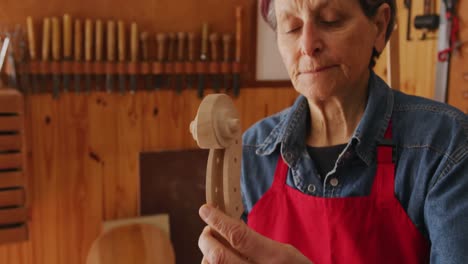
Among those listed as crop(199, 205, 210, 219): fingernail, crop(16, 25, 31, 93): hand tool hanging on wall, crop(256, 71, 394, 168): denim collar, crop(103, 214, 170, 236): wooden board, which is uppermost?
crop(16, 25, 31, 93): hand tool hanging on wall

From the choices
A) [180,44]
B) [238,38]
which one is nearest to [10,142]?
[180,44]

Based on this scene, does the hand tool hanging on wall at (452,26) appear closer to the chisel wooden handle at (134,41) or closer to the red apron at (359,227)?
the red apron at (359,227)

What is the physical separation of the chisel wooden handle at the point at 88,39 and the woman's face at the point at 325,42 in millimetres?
1419

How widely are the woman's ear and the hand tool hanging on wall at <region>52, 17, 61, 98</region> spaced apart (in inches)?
62.1

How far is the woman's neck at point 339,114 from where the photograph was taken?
1015mm

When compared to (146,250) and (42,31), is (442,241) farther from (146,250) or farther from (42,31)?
(42,31)

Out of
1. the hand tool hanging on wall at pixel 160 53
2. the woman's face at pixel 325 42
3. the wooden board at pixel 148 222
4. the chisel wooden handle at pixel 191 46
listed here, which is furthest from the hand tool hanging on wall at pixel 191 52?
the woman's face at pixel 325 42

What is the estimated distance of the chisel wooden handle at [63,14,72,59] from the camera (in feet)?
6.88

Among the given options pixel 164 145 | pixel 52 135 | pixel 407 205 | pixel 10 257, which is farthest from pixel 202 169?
pixel 407 205

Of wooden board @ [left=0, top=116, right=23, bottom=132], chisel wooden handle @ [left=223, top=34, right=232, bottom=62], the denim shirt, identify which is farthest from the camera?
chisel wooden handle @ [left=223, top=34, right=232, bottom=62]

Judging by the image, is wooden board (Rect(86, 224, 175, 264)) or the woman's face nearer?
the woman's face

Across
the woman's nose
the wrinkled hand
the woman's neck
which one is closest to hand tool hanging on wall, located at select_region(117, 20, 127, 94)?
the woman's neck

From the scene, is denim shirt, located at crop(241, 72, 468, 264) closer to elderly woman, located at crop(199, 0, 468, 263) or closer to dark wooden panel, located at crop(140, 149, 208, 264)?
elderly woman, located at crop(199, 0, 468, 263)

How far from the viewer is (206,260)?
2.38ft
